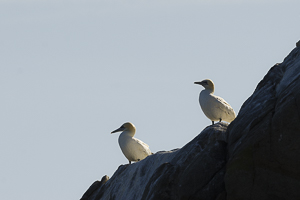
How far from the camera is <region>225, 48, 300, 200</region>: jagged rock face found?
14.4 m

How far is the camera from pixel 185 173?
16500 mm

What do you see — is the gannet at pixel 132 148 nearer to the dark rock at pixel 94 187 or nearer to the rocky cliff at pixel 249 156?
the dark rock at pixel 94 187

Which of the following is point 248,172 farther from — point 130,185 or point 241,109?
point 130,185

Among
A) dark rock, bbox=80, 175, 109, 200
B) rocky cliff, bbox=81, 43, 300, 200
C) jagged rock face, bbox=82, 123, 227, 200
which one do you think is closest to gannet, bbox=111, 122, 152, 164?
dark rock, bbox=80, 175, 109, 200

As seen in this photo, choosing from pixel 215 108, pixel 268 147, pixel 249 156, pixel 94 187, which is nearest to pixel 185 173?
pixel 249 156

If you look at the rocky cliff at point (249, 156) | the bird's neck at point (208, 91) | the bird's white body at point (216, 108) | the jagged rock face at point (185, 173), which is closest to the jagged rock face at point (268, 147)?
the rocky cliff at point (249, 156)

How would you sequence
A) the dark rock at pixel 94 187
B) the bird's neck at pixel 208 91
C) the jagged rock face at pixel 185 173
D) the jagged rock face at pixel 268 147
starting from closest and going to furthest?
the jagged rock face at pixel 268 147
the jagged rock face at pixel 185 173
the bird's neck at pixel 208 91
the dark rock at pixel 94 187

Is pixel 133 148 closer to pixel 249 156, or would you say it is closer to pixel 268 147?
pixel 249 156

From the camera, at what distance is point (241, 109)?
16625mm

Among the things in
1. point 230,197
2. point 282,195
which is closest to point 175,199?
point 230,197

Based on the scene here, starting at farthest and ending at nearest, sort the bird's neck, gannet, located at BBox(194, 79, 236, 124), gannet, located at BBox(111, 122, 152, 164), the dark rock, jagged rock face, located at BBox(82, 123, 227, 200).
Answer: gannet, located at BBox(111, 122, 152, 164), the dark rock, the bird's neck, gannet, located at BBox(194, 79, 236, 124), jagged rock face, located at BBox(82, 123, 227, 200)

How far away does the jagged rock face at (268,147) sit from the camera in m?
14.4

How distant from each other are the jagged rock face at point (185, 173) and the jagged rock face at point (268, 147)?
1.87ft

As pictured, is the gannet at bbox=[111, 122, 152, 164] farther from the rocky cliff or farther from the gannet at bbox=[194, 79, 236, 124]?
the rocky cliff
